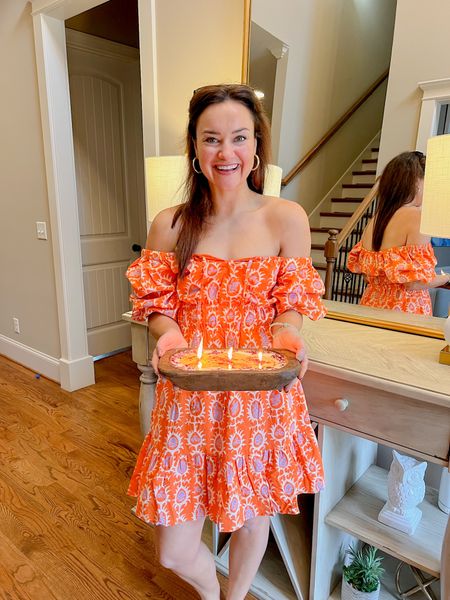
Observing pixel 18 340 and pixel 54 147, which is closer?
pixel 54 147

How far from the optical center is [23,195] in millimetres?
2883

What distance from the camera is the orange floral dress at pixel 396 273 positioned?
4.12 feet

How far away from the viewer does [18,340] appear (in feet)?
10.8

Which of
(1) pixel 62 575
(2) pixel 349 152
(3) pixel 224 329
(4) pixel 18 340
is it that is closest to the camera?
(3) pixel 224 329

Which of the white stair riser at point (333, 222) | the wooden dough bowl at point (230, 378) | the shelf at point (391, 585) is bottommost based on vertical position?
the shelf at point (391, 585)

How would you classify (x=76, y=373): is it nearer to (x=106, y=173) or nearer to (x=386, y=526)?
(x=106, y=173)

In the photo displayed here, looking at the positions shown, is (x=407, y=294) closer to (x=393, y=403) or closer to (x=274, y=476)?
(x=393, y=403)

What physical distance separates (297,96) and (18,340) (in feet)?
9.21

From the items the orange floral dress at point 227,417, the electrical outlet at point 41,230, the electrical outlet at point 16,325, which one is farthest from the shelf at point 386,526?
the electrical outlet at point 16,325

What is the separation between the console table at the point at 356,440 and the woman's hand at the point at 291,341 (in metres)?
0.20

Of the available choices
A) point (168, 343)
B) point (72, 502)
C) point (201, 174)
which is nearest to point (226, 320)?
point (168, 343)

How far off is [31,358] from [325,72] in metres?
2.80

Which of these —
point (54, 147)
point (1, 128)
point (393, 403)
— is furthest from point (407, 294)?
point (1, 128)

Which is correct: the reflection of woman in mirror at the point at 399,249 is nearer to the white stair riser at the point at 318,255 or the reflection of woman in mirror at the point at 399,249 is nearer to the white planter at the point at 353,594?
the white stair riser at the point at 318,255
